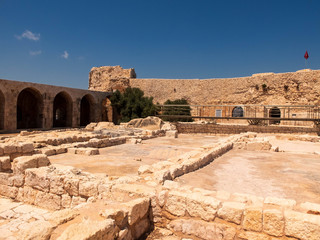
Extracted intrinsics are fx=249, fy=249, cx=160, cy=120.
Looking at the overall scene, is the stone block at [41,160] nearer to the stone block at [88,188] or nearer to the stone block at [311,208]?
the stone block at [88,188]

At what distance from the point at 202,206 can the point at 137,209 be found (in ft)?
2.78

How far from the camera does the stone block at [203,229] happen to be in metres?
3.07

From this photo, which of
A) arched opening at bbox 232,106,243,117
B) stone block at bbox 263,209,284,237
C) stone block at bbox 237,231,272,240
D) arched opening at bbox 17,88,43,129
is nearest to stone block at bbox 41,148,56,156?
stone block at bbox 237,231,272,240

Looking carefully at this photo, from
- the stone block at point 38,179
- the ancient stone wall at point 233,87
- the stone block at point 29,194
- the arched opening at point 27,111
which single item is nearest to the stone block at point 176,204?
the stone block at point 38,179

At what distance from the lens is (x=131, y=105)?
25.1m

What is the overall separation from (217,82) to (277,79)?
660 cm

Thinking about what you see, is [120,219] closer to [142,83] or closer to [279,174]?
[279,174]

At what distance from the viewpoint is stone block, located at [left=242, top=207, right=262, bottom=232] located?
9.61 ft

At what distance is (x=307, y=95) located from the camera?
25906 mm

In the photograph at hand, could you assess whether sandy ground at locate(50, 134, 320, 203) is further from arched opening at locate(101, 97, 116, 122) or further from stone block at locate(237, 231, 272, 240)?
arched opening at locate(101, 97, 116, 122)

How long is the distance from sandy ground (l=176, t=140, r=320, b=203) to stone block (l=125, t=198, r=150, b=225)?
5.24 ft

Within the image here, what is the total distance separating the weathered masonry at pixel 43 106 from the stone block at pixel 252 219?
18162mm

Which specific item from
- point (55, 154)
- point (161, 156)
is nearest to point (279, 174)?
point (161, 156)

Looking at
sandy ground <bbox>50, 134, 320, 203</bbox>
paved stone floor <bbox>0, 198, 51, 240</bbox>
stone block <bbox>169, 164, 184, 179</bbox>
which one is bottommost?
paved stone floor <bbox>0, 198, 51, 240</bbox>
